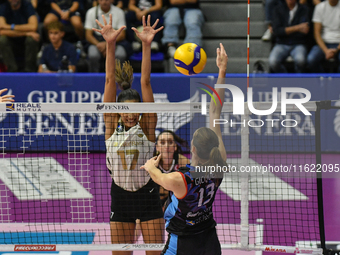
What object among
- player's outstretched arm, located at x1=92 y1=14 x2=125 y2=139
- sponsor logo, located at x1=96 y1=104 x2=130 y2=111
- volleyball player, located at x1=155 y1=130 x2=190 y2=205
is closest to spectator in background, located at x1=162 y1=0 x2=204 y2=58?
volleyball player, located at x1=155 y1=130 x2=190 y2=205

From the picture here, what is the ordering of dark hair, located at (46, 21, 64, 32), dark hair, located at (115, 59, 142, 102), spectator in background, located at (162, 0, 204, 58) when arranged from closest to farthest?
dark hair, located at (115, 59, 142, 102), dark hair, located at (46, 21, 64, 32), spectator in background, located at (162, 0, 204, 58)

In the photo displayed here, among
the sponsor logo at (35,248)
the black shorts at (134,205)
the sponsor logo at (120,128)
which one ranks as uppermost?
the sponsor logo at (120,128)

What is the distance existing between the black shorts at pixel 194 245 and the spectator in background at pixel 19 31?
772 cm

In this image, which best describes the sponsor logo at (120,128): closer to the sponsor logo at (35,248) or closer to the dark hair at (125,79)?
the dark hair at (125,79)

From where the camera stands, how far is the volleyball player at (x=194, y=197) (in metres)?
4.05

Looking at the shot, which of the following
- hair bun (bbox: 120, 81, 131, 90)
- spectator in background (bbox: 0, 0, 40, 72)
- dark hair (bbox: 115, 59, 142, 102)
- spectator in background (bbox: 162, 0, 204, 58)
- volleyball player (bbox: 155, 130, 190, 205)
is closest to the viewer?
dark hair (bbox: 115, 59, 142, 102)

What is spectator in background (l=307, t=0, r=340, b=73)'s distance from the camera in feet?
34.6

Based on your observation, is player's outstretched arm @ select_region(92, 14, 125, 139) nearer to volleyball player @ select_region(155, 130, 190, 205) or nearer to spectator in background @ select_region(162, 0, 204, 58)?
volleyball player @ select_region(155, 130, 190, 205)

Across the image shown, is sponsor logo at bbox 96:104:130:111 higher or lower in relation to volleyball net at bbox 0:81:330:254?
higher

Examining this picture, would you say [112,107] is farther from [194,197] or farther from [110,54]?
[194,197]

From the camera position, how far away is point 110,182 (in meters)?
7.71

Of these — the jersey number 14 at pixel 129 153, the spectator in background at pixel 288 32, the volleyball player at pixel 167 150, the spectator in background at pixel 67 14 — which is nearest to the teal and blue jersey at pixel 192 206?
the jersey number 14 at pixel 129 153

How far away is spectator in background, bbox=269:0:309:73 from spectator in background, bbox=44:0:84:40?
4773 millimetres

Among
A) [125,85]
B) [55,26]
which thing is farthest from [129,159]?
[55,26]
